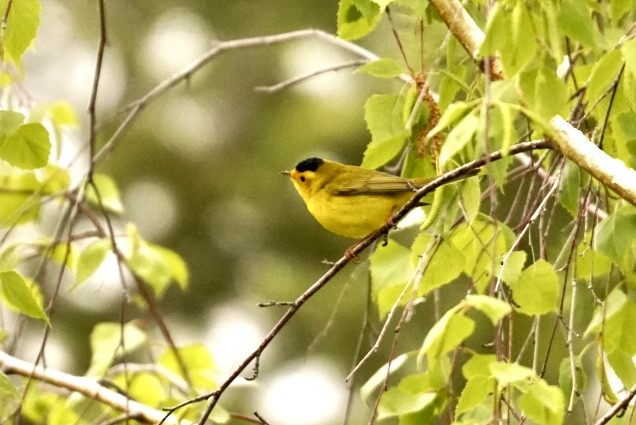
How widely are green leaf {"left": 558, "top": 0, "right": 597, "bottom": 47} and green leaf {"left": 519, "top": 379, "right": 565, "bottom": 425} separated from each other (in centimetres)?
54

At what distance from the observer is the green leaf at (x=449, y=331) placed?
145cm

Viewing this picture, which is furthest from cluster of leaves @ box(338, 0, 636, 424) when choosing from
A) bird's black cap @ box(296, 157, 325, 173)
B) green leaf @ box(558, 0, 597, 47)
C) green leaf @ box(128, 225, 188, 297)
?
bird's black cap @ box(296, 157, 325, 173)

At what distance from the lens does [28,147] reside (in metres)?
1.98

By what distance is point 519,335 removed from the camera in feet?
20.4

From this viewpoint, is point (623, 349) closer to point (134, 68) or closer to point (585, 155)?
point (585, 155)

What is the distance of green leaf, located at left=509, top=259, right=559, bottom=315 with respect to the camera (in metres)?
1.89

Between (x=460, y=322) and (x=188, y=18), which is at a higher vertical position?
(x=460, y=322)

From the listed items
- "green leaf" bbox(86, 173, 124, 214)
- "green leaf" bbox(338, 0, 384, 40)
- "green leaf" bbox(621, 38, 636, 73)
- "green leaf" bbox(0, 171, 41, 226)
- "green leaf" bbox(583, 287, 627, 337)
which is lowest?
"green leaf" bbox(0, 171, 41, 226)

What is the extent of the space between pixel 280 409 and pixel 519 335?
2190 millimetres

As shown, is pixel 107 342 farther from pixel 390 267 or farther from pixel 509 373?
pixel 509 373

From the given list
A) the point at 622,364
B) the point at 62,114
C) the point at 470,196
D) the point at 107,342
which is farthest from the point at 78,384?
the point at 470,196

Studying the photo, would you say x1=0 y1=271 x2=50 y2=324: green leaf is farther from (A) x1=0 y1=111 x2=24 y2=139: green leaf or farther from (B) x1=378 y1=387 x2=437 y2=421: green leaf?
(B) x1=378 y1=387 x2=437 y2=421: green leaf

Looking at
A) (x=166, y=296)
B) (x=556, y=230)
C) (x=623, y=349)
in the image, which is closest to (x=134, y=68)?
(x=166, y=296)

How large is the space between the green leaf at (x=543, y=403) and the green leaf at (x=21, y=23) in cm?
100
